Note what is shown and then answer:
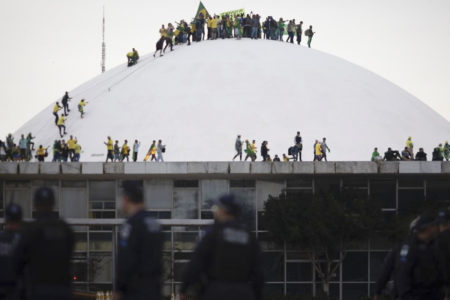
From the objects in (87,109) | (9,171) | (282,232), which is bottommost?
(282,232)

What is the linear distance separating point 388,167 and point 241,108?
1036 cm

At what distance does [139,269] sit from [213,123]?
111 feet

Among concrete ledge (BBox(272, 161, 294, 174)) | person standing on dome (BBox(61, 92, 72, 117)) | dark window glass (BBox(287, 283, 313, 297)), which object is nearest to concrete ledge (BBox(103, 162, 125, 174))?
concrete ledge (BBox(272, 161, 294, 174))

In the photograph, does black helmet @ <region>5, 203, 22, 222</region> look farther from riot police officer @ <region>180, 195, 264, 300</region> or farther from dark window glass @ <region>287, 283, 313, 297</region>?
dark window glass @ <region>287, 283, 313, 297</region>

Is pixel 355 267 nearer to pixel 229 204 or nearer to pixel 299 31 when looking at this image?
pixel 299 31

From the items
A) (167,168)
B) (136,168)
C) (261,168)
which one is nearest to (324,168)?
(261,168)

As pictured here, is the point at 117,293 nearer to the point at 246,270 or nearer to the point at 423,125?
the point at 246,270

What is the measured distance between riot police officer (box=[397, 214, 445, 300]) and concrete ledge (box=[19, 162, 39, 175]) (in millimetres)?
26302

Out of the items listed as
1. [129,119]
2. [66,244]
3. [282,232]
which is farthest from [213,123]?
[66,244]

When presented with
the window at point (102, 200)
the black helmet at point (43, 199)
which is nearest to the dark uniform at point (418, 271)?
the black helmet at point (43, 199)

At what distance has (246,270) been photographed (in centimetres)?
863

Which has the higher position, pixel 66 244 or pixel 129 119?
pixel 129 119

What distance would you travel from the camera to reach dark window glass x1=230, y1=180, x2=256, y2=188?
35.8 meters

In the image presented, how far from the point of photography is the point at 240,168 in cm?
3472
